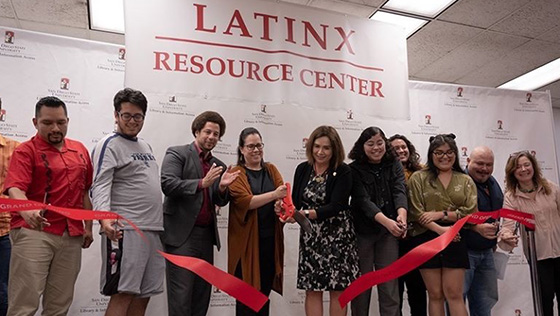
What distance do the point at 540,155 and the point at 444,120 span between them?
1102mm

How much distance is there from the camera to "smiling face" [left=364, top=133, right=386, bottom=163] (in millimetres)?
2822

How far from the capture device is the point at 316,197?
8.62 feet

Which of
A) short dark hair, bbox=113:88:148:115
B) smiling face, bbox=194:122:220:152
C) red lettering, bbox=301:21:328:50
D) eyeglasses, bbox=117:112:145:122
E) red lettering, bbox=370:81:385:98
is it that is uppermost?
red lettering, bbox=301:21:328:50

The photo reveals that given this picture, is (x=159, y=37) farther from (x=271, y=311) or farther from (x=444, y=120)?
(x=444, y=120)

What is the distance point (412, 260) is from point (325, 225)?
525 mm

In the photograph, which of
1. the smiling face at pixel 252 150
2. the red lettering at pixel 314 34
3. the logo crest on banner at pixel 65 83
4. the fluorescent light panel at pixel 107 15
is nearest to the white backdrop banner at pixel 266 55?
the red lettering at pixel 314 34

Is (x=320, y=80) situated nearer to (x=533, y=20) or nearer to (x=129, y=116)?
(x=129, y=116)

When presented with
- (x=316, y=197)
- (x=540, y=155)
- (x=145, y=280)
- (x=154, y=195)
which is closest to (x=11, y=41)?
(x=154, y=195)

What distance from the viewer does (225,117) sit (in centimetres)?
343

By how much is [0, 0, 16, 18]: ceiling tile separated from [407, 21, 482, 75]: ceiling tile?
3.70 meters

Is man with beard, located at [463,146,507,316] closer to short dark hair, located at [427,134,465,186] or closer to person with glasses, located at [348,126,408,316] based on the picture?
short dark hair, located at [427,134,465,186]

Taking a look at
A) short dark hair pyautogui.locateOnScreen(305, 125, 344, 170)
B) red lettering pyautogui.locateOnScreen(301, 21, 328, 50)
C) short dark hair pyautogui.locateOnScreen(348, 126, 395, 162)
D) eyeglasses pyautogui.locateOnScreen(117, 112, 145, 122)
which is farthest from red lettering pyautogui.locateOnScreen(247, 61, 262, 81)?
eyeglasses pyautogui.locateOnScreen(117, 112, 145, 122)

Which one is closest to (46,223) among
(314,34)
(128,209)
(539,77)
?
(128,209)

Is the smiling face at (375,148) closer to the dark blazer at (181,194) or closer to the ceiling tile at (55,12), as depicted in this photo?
the dark blazer at (181,194)
